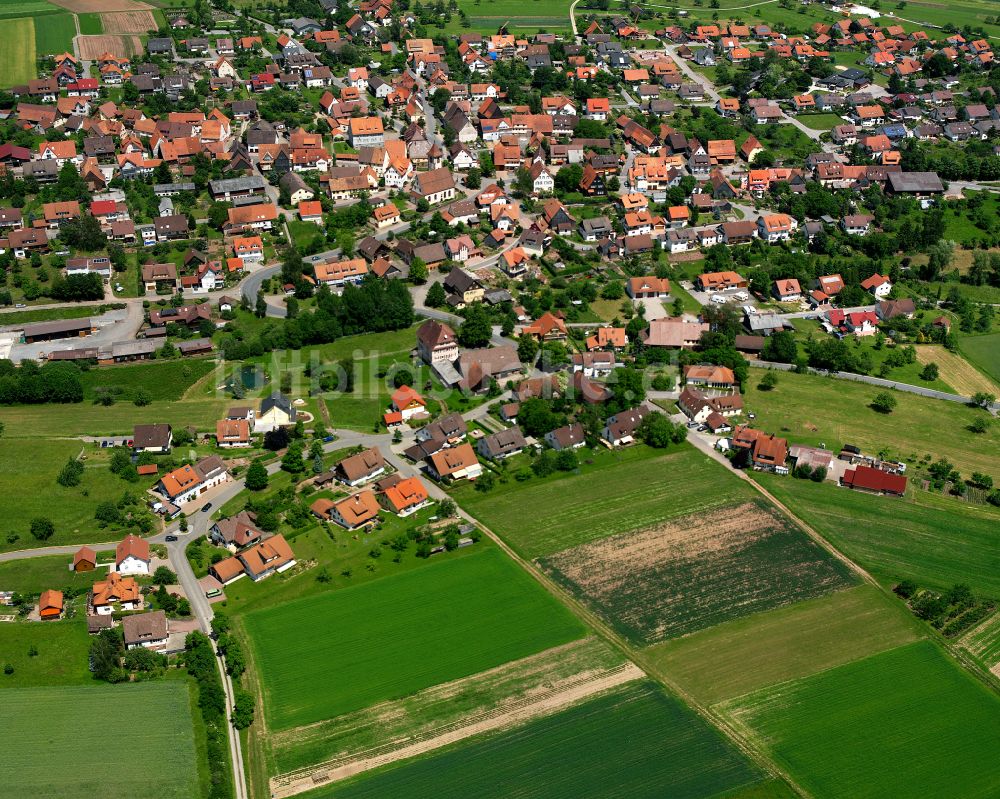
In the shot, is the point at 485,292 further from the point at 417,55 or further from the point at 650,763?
the point at 417,55

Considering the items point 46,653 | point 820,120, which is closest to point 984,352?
point 820,120

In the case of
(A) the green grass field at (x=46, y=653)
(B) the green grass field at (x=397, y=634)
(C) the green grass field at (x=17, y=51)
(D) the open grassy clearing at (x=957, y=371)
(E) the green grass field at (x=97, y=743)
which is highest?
(C) the green grass field at (x=17, y=51)

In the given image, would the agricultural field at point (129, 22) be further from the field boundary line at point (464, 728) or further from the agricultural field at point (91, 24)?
the field boundary line at point (464, 728)

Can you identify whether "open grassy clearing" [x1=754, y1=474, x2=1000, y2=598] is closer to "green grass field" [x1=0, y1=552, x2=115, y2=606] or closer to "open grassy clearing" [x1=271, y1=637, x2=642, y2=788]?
"open grassy clearing" [x1=271, y1=637, x2=642, y2=788]

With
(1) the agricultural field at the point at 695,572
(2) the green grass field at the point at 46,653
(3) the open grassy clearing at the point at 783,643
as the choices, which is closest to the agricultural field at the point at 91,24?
(2) the green grass field at the point at 46,653

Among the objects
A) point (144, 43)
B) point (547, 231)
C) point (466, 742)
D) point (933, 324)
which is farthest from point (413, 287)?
point (144, 43)

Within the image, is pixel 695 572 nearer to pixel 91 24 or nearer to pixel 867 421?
pixel 867 421

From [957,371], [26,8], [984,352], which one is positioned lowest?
[957,371]

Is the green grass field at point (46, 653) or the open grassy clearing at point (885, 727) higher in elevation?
the open grassy clearing at point (885, 727)
